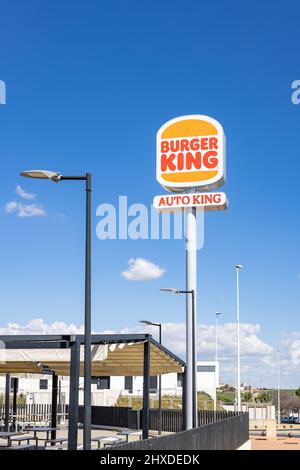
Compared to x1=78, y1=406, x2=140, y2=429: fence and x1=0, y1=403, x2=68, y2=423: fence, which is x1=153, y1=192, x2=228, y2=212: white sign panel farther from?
x1=0, y1=403, x2=68, y2=423: fence

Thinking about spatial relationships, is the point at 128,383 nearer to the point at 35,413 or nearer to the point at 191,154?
the point at 35,413

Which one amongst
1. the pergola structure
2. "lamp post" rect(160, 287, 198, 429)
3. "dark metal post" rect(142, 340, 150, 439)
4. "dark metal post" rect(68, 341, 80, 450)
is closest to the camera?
"dark metal post" rect(68, 341, 80, 450)

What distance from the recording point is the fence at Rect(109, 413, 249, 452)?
15.3m

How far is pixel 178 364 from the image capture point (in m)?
28.4

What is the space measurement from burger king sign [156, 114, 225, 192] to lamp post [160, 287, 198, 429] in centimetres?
678

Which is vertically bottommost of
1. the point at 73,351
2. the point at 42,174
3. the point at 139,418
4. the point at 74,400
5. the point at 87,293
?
the point at 139,418

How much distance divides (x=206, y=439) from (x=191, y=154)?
53.1 feet

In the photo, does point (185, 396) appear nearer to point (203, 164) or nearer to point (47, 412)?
point (203, 164)

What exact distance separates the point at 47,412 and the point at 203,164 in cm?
2091

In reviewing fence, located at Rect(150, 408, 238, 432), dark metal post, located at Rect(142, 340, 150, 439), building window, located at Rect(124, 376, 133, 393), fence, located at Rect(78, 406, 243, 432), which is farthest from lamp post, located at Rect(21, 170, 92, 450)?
building window, located at Rect(124, 376, 133, 393)

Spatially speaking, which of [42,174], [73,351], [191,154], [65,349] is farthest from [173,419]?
[42,174]

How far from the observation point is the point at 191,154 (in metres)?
34.4

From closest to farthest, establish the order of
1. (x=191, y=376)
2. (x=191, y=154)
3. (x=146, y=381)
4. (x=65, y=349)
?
(x=65, y=349) → (x=146, y=381) → (x=191, y=376) → (x=191, y=154)
